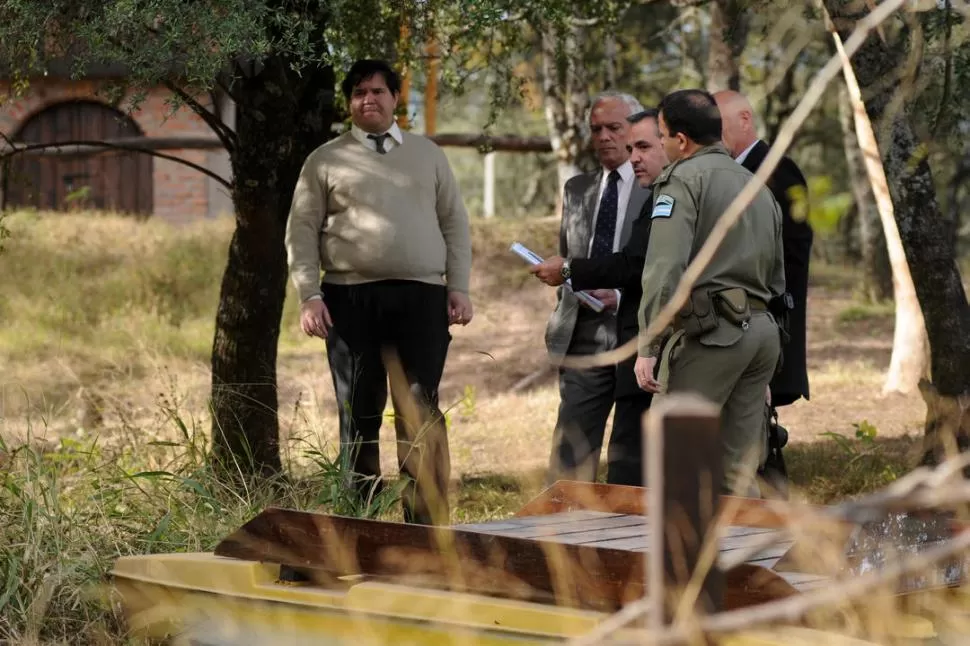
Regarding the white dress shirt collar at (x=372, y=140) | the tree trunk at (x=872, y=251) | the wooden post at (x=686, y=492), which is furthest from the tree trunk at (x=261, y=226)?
the tree trunk at (x=872, y=251)

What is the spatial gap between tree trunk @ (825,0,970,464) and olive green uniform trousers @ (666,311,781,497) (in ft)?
5.45

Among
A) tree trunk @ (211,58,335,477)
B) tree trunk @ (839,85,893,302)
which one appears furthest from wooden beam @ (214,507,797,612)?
tree trunk @ (839,85,893,302)

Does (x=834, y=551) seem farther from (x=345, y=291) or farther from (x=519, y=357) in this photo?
(x=519, y=357)

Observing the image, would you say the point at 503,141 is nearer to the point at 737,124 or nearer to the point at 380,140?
the point at 380,140

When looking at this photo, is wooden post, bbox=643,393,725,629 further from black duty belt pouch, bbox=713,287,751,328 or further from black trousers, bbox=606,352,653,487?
black trousers, bbox=606,352,653,487

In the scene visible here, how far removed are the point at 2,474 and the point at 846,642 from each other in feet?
11.3

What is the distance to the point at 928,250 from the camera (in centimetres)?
672

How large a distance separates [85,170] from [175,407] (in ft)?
52.9

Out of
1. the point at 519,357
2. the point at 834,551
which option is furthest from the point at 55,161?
the point at 834,551

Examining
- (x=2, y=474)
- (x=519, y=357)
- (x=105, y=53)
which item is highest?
(x=105, y=53)

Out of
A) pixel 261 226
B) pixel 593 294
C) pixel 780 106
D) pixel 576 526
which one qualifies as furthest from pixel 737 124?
pixel 780 106

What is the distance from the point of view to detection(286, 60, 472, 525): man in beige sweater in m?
6.06

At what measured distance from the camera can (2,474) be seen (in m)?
5.45

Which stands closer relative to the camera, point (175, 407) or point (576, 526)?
point (576, 526)
